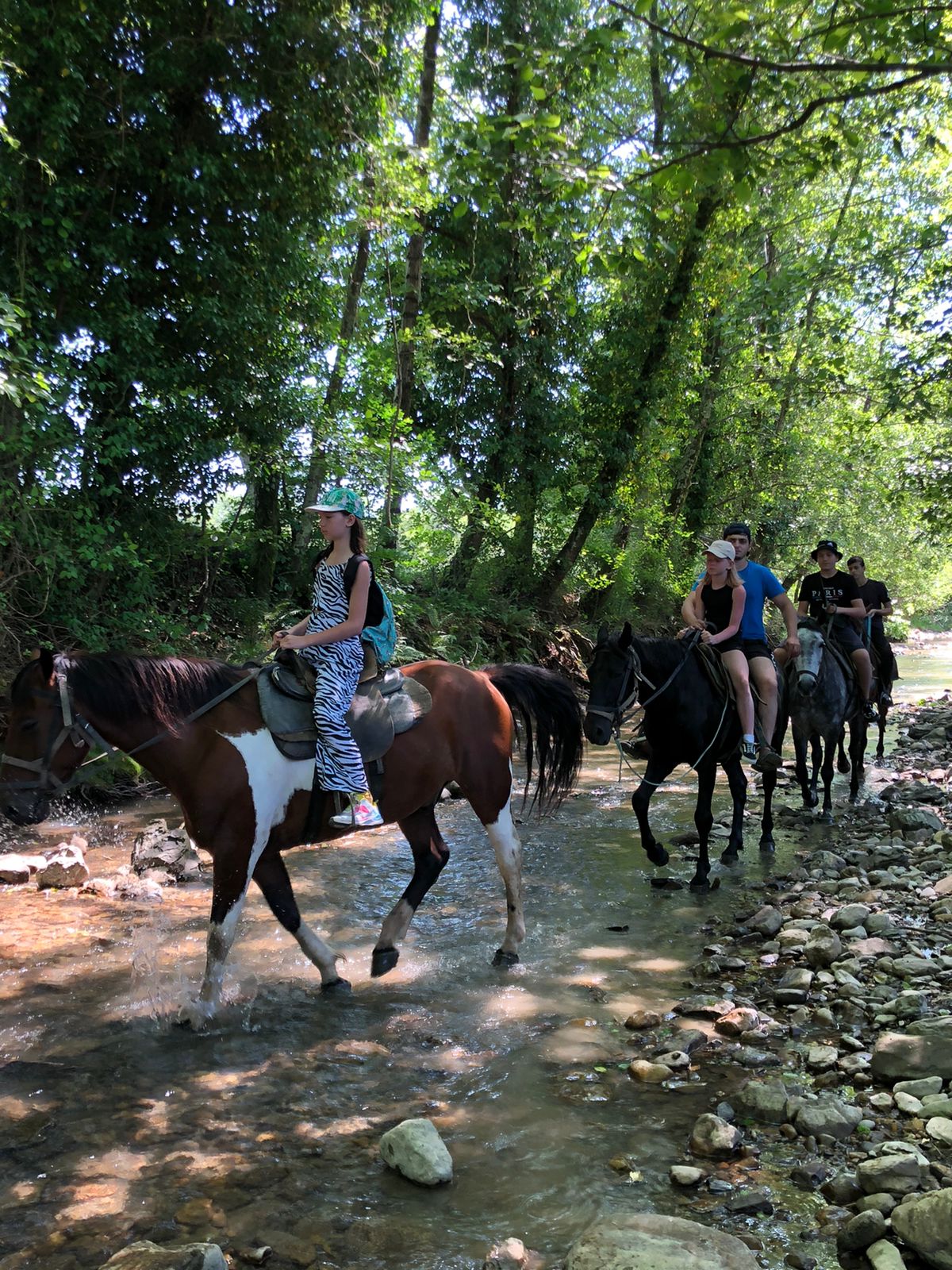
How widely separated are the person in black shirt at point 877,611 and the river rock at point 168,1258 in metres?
11.9

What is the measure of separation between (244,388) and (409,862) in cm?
681

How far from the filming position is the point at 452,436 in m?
18.9

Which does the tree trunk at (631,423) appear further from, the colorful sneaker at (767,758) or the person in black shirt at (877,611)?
the colorful sneaker at (767,758)

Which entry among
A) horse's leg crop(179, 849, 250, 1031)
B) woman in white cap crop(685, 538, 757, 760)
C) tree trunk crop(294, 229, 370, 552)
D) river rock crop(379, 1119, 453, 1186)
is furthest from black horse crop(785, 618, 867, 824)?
tree trunk crop(294, 229, 370, 552)

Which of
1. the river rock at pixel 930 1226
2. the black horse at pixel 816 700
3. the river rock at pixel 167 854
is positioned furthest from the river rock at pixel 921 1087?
the black horse at pixel 816 700

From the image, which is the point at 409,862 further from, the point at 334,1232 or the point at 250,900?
the point at 334,1232

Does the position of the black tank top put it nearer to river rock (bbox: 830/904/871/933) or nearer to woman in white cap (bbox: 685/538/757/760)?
Answer: woman in white cap (bbox: 685/538/757/760)

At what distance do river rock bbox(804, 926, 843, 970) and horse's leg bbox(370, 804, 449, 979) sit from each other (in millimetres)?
2452

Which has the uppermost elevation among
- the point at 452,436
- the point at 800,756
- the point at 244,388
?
the point at 452,436

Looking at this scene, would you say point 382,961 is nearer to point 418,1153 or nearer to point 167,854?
point 418,1153

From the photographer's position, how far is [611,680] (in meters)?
7.06

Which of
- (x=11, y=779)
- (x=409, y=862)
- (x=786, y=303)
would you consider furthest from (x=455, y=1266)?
(x=786, y=303)

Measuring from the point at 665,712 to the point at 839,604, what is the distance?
196 inches

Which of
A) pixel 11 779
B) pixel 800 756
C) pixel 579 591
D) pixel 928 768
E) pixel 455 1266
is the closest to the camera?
pixel 455 1266
